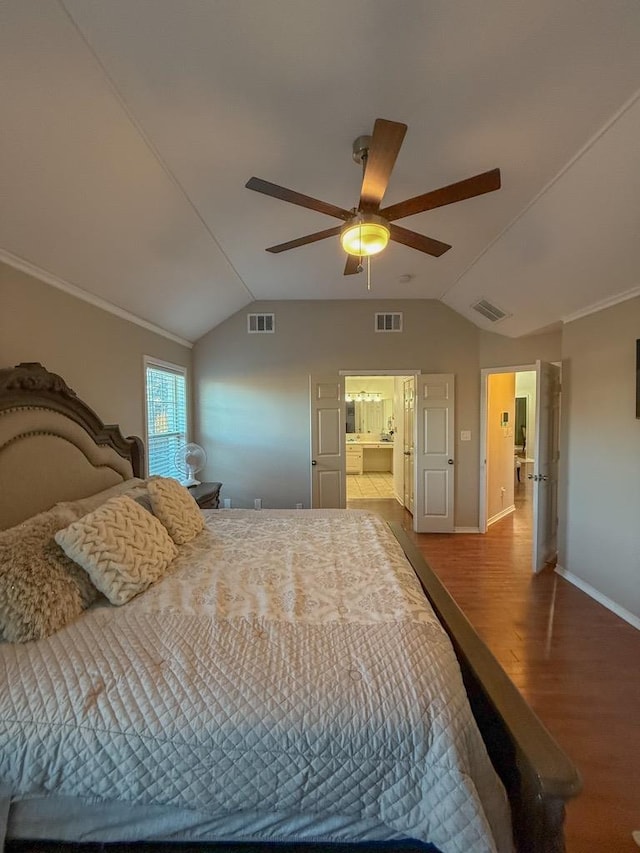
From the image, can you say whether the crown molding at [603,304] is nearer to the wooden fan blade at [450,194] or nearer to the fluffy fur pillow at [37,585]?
the wooden fan blade at [450,194]

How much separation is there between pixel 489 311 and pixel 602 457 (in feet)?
6.36

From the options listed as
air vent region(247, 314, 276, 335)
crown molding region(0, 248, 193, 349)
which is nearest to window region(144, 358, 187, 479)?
crown molding region(0, 248, 193, 349)

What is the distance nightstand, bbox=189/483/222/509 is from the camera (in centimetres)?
350

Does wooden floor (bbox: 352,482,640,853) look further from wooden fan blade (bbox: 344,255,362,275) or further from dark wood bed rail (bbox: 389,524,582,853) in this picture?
wooden fan blade (bbox: 344,255,362,275)

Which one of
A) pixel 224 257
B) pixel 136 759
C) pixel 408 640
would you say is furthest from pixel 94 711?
pixel 224 257

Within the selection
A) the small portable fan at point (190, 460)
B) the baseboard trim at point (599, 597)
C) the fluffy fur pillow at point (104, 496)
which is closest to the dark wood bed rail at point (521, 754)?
the fluffy fur pillow at point (104, 496)

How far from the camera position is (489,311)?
4172 millimetres

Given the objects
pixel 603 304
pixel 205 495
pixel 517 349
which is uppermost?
pixel 603 304

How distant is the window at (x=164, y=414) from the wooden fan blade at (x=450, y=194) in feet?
9.02

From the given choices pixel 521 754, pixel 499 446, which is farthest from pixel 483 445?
pixel 521 754

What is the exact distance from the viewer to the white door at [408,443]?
17.6 ft

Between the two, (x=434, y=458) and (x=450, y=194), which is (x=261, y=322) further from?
(x=450, y=194)

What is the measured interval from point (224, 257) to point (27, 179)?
1.73 m

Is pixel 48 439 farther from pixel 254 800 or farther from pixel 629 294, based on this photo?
pixel 629 294
